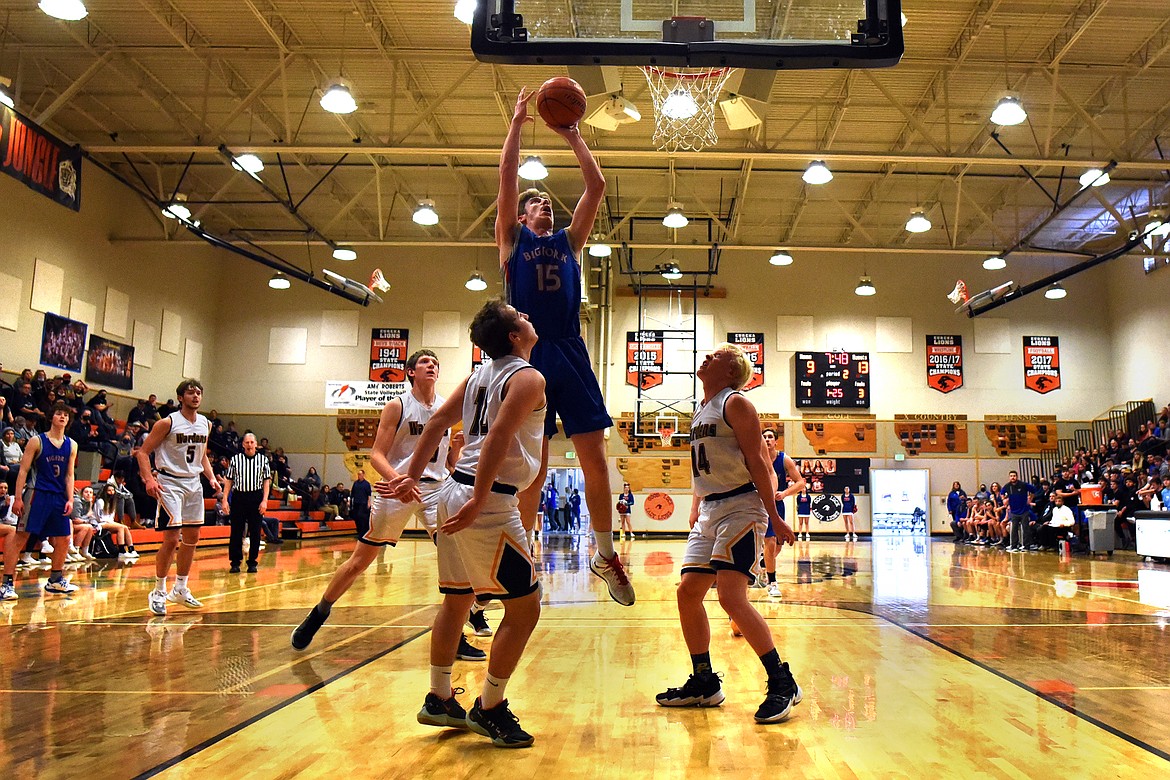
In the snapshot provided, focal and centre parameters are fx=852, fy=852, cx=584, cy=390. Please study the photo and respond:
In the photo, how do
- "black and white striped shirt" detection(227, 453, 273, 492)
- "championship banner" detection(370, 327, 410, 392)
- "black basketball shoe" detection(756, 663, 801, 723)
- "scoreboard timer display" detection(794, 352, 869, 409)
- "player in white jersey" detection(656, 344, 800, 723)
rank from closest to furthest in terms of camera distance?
"black basketball shoe" detection(756, 663, 801, 723) < "player in white jersey" detection(656, 344, 800, 723) < "black and white striped shirt" detection(227, 453, 273, 492) < "scoreboard timer display" detection(794, 352, 869, 409) < "championship banner" detection(370, 327, 410, 392)

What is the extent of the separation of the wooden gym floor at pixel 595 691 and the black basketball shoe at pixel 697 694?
88 mm

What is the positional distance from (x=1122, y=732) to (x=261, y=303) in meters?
23.9

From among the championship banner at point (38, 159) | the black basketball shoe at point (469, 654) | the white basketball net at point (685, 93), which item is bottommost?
the black basketball shoe at point (469, 654)

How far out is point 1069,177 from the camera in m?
19.1

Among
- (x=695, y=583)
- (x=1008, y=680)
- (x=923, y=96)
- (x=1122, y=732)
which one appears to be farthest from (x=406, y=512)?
(x=923, y=96)

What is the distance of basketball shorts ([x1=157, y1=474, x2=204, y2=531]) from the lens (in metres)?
6.42

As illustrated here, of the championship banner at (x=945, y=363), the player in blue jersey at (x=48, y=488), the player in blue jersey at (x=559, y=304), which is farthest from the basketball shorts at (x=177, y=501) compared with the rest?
the championship banner at (x=945, y=363)

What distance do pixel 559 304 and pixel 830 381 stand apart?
20.5 meters

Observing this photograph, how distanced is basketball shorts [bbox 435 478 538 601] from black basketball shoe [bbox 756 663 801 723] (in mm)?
1098

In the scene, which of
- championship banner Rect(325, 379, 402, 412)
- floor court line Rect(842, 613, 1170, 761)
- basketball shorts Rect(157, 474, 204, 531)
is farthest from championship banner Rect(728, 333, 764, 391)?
basketball shorts Rect(157, 474, 204, 531)

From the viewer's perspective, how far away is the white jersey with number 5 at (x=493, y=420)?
10.2 feet

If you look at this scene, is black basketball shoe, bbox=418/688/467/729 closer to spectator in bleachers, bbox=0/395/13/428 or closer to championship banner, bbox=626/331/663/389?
spectator in bleachers, bbox=0/395/13/428

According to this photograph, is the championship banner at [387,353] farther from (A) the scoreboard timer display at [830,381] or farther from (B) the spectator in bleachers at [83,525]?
(B) the spectator in bleachers at [83,525]

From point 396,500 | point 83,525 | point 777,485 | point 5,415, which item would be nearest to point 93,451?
point 5,415
